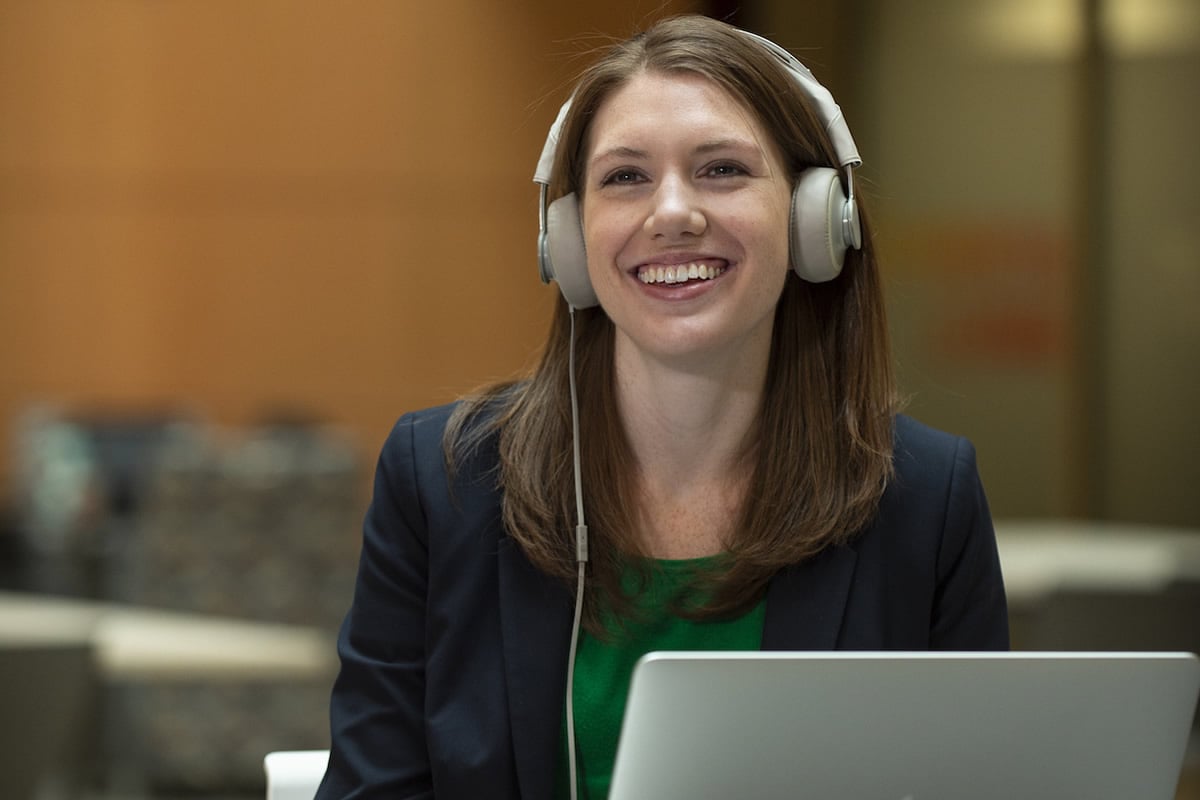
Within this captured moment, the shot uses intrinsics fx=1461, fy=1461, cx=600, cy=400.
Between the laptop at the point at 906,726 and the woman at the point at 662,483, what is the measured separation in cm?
37

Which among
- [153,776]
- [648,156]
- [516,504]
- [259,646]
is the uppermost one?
[648,156]

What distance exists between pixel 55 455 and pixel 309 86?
1810 mm

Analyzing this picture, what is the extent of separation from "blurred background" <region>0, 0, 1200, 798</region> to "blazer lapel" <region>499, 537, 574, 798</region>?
61cm

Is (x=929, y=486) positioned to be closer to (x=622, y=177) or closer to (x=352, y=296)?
(x=622, y=177)

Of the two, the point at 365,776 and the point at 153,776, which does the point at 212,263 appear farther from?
the point at 365,776

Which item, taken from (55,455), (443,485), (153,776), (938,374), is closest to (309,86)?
(55,455)

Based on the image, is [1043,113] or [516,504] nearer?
[516,504]

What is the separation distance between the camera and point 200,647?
3574mm

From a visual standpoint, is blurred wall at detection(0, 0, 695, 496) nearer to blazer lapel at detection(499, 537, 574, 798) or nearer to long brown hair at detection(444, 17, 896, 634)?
long brown hair at detection(444, 17, 896, 634)

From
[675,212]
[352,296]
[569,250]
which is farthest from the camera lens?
[352,296]

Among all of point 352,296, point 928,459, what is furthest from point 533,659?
point 352,296

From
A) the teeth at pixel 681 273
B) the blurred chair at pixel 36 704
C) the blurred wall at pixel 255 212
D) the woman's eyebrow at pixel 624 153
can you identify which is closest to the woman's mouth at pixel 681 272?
the teeth at pixel 681 273

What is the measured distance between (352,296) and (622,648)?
4.93m

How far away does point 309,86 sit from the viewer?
6.05 meters
